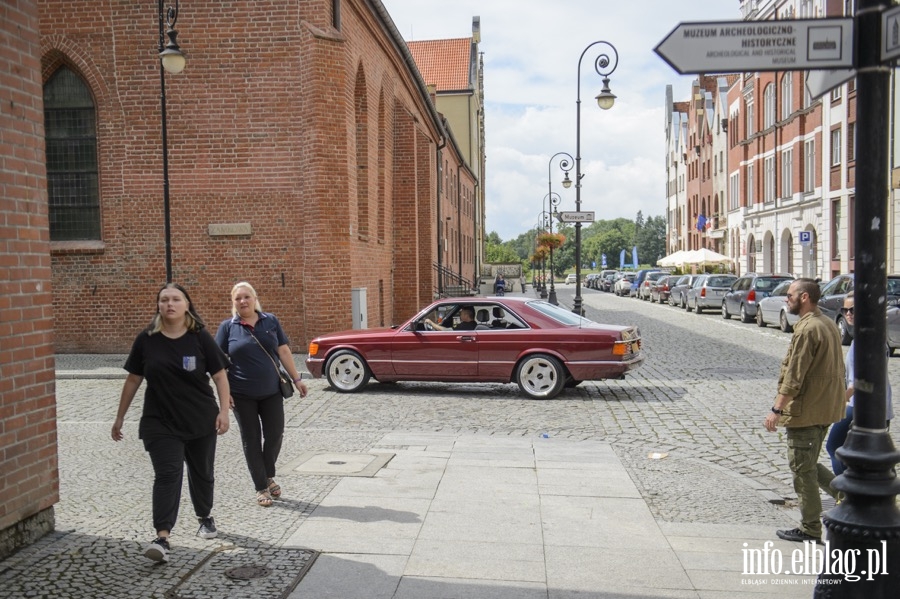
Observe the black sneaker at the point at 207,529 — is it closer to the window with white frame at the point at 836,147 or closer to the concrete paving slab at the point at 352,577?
the concrete paving slab at the point at 352,577

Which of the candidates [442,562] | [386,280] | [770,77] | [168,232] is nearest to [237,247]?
[168,232]

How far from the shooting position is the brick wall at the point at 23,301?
5148 millimetres

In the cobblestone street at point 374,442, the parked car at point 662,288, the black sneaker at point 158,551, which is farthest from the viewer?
the parked car at point 662,288

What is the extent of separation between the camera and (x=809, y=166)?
4122 cm

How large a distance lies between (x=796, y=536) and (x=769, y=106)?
47049mm

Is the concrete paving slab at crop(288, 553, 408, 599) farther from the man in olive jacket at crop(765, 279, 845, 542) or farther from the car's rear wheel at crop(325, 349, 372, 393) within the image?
the car's rear wheel at crop(325, 349, 372, 393)

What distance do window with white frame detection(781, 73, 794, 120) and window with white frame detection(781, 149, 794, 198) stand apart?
6.83ft

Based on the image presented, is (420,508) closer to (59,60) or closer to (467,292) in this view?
(59,60)

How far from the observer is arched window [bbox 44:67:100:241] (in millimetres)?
17938

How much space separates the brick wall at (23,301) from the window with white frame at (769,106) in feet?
154

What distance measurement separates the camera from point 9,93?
5332mm

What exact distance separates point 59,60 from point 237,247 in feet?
17.5

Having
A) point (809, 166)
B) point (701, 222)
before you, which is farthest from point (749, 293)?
point (701, 222)

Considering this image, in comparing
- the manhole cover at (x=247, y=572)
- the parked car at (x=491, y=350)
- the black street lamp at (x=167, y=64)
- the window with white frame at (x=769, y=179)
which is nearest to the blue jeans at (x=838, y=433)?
the manhole cover at (x=247, y=572)
